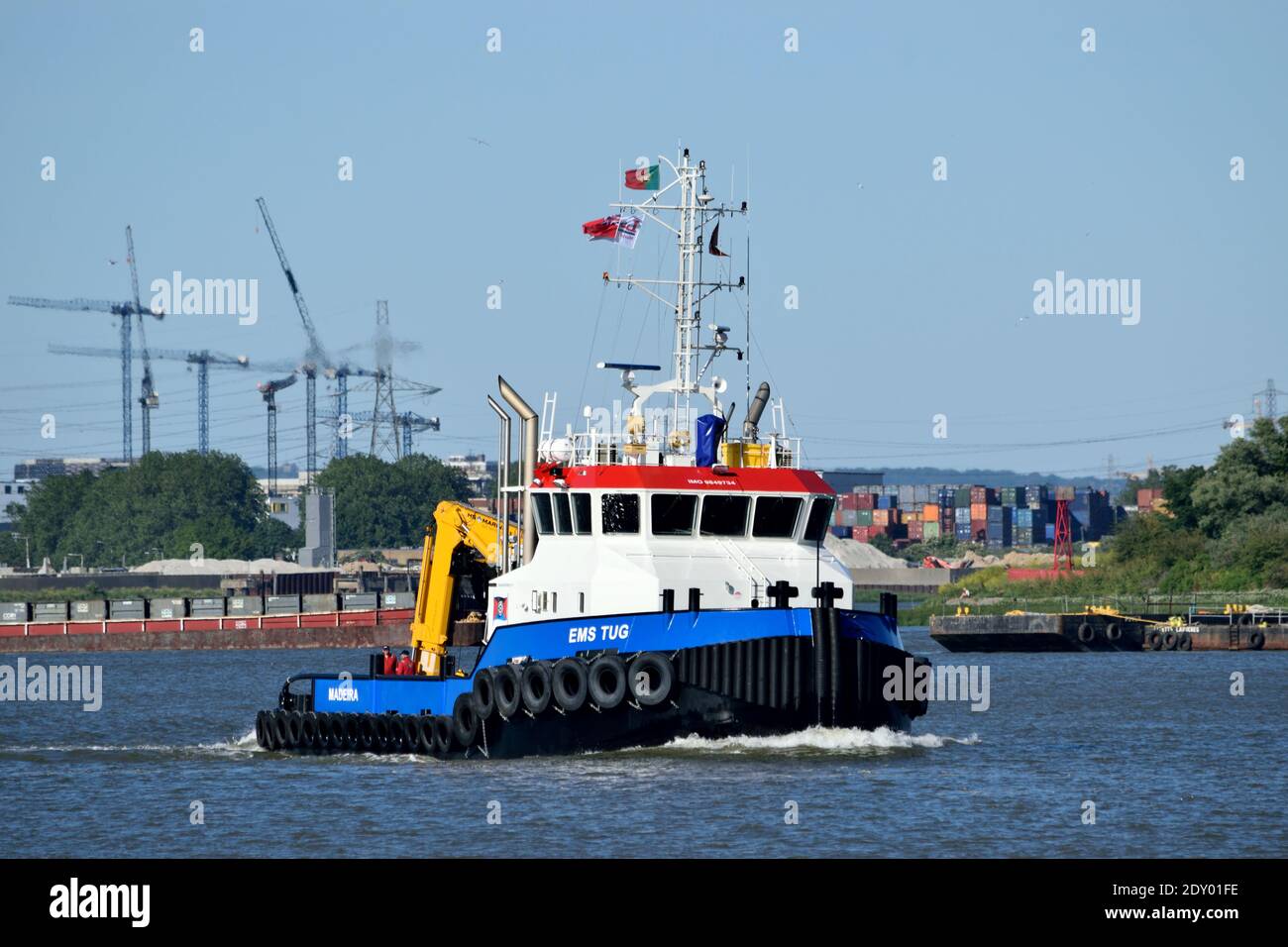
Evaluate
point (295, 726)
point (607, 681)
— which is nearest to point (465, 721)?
point (607, 681)

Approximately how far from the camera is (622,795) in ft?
97.5

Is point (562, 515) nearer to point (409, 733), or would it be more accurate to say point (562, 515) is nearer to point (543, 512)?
point (543, 512)

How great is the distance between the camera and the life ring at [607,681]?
3206 centimetres

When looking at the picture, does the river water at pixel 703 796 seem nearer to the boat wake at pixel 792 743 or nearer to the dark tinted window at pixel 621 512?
the boat wake at pixel 792 743

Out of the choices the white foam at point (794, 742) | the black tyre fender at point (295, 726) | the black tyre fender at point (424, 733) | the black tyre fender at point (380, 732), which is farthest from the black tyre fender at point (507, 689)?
the black tyre fender at point (295, 726)

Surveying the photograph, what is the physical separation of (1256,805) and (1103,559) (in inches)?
3793

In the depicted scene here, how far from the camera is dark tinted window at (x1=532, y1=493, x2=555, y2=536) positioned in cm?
3584

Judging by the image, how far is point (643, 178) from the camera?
37031 mm

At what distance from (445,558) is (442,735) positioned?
16.7 ft

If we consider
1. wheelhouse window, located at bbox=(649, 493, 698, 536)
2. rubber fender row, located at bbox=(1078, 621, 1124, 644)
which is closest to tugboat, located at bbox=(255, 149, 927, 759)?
wheelhouse window, located at bbox=(649, 493, 698, 536)

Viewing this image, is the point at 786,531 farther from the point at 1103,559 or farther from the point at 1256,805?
the point at 1103,559
